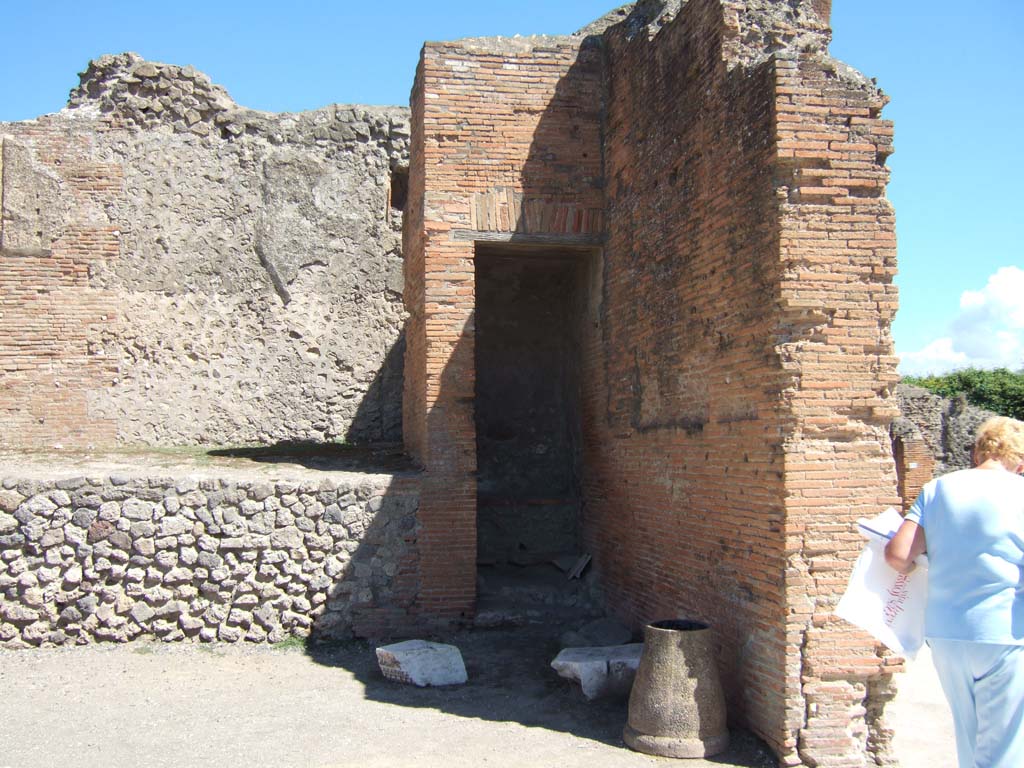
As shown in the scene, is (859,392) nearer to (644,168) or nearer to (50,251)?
(644,168)

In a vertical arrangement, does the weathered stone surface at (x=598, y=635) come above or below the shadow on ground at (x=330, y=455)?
below

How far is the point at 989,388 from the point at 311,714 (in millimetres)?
23879

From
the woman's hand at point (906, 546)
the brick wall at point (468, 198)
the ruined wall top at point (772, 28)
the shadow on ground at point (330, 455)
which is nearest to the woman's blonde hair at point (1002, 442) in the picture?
the woman's hand at point (906, 546)

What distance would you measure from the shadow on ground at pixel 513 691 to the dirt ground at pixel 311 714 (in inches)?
0.5

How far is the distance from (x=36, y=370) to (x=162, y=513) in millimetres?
3777

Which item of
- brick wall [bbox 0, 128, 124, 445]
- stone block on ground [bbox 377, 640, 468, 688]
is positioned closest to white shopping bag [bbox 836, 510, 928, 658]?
stone block on ground [bbox 377, 640, 468, 688]

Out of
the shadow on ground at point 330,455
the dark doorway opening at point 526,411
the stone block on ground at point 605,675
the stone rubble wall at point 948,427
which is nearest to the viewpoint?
the stone block on ground at point 605,675

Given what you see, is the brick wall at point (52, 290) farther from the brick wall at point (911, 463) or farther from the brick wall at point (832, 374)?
the brick wall at point (911, 463)

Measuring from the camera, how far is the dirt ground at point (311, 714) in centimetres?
462

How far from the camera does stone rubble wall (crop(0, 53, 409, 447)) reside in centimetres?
940

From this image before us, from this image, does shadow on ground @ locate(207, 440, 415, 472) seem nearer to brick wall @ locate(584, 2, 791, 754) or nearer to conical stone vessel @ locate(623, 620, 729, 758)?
brick wall @ locate(584, 2, 791, 754)

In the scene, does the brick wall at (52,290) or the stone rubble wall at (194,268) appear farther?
the stone rubble wall at (194,268)

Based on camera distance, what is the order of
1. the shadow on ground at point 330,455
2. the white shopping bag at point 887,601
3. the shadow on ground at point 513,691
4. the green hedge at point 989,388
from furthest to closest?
the green hedge at point 989,388
the shadow on ground at point 330,455
the shadow on ground at point 513,691
the white shopping bag at point 887,601

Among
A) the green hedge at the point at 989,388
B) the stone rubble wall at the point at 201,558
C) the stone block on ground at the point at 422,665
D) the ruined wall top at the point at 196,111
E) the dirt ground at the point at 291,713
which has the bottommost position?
the dirt ground at the point at 291,713
